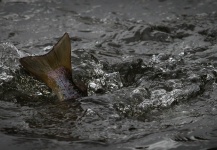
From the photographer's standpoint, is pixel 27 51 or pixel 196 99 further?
pixel 27 51

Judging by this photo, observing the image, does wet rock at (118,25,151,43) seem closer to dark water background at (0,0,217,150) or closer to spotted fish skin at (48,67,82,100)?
dark water background at (0,0,217,150)

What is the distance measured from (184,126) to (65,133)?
82 centimetres

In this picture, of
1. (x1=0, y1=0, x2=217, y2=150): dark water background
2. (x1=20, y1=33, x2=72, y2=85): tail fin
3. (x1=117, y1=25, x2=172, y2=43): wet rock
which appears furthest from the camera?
(x1=117, y1=25, x2=172, y2=43): wet rock

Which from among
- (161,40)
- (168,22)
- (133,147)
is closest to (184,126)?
(133,147)

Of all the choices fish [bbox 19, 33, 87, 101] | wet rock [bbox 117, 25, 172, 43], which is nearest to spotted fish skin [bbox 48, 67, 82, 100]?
fish [bbox 19, 33, 87, 101]

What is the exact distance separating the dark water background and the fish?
0.12m

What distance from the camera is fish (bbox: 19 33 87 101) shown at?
3.70m

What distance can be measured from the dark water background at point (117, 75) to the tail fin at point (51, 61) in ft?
0.92

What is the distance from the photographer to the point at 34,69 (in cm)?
370

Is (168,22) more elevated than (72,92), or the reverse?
(168,22)

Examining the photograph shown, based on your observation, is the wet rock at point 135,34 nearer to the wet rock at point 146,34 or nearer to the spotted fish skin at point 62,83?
the wet rock at point 146,34

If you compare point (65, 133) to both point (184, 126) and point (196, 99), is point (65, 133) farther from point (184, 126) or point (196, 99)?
point (196, 99)

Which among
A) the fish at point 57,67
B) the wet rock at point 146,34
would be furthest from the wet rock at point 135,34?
the fish at point 57,67

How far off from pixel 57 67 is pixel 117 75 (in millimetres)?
917
